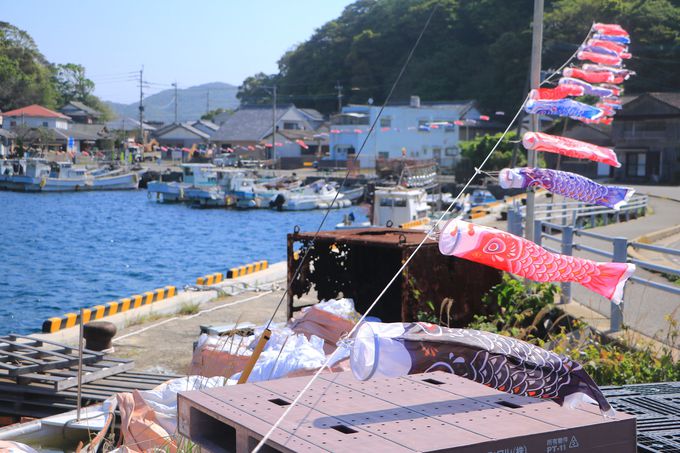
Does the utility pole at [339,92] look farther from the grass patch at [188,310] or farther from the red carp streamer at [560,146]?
the red carp streamer at [560,146]

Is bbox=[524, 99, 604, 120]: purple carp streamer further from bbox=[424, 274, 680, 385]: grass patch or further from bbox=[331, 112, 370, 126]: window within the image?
bbox=[331, 112, 370, 126]: window

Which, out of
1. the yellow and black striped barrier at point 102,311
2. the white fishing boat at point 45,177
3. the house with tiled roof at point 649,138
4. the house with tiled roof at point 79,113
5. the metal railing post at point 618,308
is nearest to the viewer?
the metal railing post at point 618,308

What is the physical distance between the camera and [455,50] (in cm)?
8562

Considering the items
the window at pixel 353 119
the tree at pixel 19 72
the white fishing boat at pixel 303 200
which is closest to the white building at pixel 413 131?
the window at pixel 353 119

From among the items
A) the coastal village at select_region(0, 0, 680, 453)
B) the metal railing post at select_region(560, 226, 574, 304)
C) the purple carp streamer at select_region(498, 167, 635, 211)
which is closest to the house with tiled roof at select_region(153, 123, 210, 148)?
the coastal village at select_region(0, 0, 680, 453)

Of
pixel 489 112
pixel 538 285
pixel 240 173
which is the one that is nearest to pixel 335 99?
pixel 489 112

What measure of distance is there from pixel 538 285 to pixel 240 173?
56.8m

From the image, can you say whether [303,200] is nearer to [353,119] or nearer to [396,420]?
[353,119]

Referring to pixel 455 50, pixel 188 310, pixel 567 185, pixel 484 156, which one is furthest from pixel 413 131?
pixel 567 185

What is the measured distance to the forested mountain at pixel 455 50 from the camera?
62.3 meters

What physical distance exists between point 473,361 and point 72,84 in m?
124

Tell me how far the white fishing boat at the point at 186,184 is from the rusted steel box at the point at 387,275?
57.3m

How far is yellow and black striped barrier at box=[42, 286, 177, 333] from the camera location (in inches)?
526

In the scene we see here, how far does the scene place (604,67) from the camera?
55.5ft
